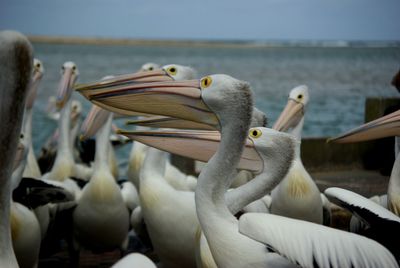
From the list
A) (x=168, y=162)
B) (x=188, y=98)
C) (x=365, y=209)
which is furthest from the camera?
(x=168, y=162)

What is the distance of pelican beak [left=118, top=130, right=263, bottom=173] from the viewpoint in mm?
4035

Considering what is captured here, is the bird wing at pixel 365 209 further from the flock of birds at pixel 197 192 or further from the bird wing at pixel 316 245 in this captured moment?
the bird wing at pixel 316 245

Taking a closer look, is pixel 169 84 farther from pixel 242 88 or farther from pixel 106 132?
pixel 106 132

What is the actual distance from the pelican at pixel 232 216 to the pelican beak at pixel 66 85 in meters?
3.47

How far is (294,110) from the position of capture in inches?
227

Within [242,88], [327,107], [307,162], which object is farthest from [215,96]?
[327,107]

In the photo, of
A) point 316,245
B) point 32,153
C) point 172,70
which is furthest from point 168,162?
point 316,245

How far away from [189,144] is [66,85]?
3.53 m

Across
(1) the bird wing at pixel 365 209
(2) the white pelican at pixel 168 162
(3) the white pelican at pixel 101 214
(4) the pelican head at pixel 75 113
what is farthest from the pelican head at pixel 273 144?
(4) the pelican head at pixel 75 113

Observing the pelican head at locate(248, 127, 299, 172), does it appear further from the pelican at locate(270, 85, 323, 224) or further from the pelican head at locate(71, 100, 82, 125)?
the pelican head at locate(71, 100, 82, 125)

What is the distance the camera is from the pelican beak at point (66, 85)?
721 centimetres

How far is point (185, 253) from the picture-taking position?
460 centimetres

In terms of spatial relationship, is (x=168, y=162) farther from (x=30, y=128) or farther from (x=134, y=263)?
(x=134, y=263)

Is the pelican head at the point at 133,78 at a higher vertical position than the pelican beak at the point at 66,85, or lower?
higher
